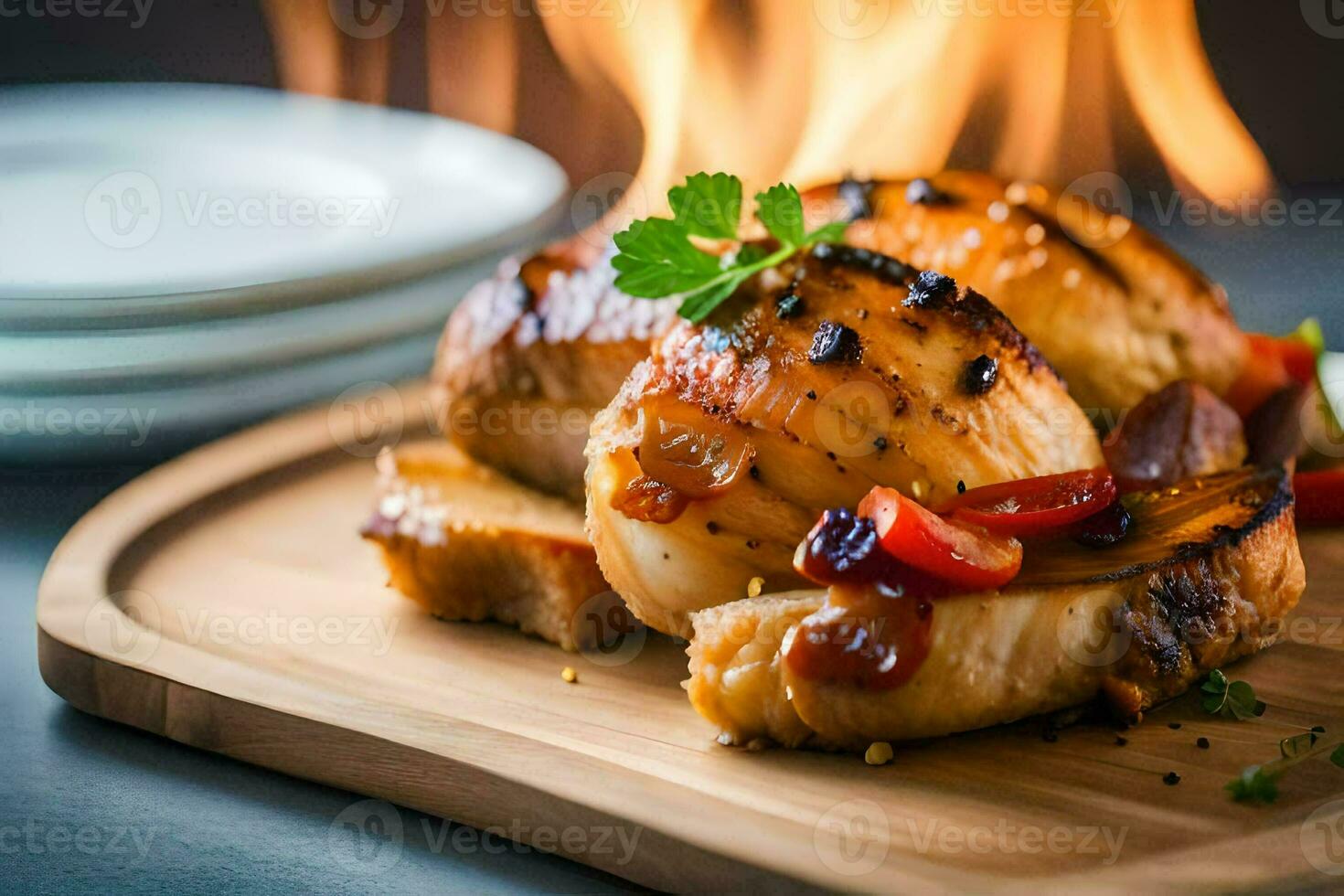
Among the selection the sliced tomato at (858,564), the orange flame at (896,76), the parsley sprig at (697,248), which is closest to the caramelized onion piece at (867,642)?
the sliced tomato at (858,564)

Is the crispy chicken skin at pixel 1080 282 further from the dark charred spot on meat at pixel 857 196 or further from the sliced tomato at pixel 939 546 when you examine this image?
the sliced tomato at pixel 939 546

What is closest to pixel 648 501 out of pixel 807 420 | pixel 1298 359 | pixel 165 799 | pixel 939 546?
pixel 807 420

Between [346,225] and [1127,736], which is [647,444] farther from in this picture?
[346,225]

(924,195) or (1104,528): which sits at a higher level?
(924,195)

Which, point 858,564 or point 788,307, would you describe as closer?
point 858,564

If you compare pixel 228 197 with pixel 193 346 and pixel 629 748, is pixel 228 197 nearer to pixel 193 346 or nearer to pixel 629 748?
pixel 193 346
